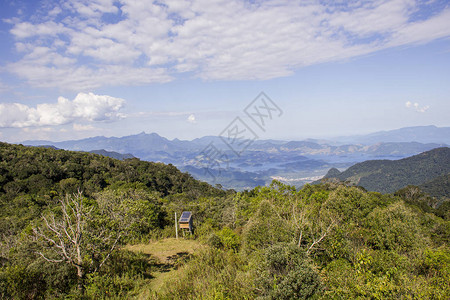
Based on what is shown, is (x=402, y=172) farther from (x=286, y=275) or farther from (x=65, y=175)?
(x=286, y=275)

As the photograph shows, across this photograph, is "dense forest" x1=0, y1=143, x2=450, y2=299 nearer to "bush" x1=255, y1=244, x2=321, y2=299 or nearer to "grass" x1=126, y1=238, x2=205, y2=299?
"bush" x1=255, y1=244, x2=321, y2=299

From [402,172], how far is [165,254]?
153645mm

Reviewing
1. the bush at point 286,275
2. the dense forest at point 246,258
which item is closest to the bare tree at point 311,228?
the dense forest at point 246,258

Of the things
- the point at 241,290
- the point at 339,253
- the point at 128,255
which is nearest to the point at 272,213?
the point at 339,253

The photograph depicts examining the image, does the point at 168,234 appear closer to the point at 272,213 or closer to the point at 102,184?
the point at 272,213

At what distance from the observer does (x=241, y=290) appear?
5184 millimetres

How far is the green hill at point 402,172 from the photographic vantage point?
383 ft

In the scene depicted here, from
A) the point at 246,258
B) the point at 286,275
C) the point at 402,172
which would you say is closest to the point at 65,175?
the point at 246,258

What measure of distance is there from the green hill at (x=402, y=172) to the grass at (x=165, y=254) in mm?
118534

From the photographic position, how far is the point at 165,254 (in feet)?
34.2

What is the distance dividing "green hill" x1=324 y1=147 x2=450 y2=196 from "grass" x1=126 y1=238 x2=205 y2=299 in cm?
11853

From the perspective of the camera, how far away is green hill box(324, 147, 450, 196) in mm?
116625

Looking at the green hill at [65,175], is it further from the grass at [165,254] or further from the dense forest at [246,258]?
the grass at [165,254]

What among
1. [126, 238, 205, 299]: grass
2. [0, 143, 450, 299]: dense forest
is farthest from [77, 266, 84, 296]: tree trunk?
[126, 238, 205, 299]: grass
